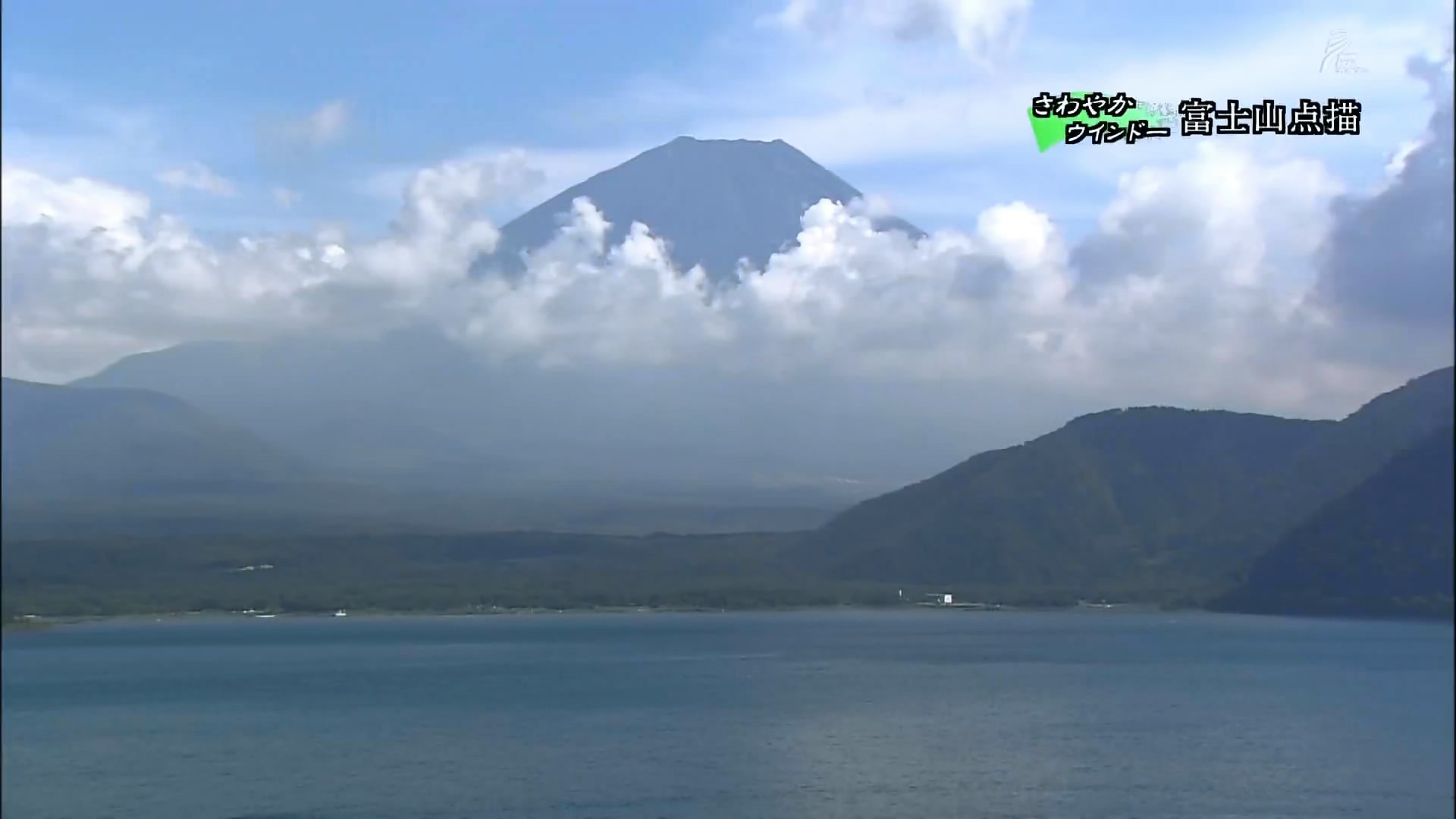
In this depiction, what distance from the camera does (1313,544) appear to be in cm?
2581

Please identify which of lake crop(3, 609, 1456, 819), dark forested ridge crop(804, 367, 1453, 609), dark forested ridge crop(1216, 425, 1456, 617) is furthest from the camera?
dark forested ridge crop(804, 367, 1453, 609)

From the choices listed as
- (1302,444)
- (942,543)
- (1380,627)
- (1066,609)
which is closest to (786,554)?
(942,543)

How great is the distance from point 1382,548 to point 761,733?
2600 cm

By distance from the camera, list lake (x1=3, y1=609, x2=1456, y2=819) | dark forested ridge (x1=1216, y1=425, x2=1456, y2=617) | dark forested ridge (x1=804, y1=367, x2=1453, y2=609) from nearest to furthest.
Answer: dark forested ridge (x1=1216, y1=425, x2=1456, y2=617), lake (x1=3, y1=609, x2=1456, y2=819), dark forested ridge (x1=804, y1=367, x2=1453, y2=609)

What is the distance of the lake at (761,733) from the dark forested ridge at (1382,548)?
0.59 m

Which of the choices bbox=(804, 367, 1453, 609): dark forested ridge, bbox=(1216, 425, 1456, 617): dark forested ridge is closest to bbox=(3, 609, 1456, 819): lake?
bbox=(1216, 425, 1456, 617): dark forested ridge

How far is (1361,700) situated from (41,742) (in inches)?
1580

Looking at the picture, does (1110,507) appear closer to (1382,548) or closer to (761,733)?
(761,733)

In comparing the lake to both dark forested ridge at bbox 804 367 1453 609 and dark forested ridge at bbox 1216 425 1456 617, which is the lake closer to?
dark forested ridge at bbox 1216 425 1456 617

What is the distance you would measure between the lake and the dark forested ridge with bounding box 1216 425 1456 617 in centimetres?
59

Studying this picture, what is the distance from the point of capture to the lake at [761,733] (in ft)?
92.7

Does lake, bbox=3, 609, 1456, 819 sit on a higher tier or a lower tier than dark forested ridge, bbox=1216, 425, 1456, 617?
lower

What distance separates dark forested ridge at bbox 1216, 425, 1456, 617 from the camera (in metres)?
10.4

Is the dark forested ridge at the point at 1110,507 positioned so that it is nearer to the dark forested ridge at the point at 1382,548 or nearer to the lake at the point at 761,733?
the dark forested ridge at the point at 1382,548
